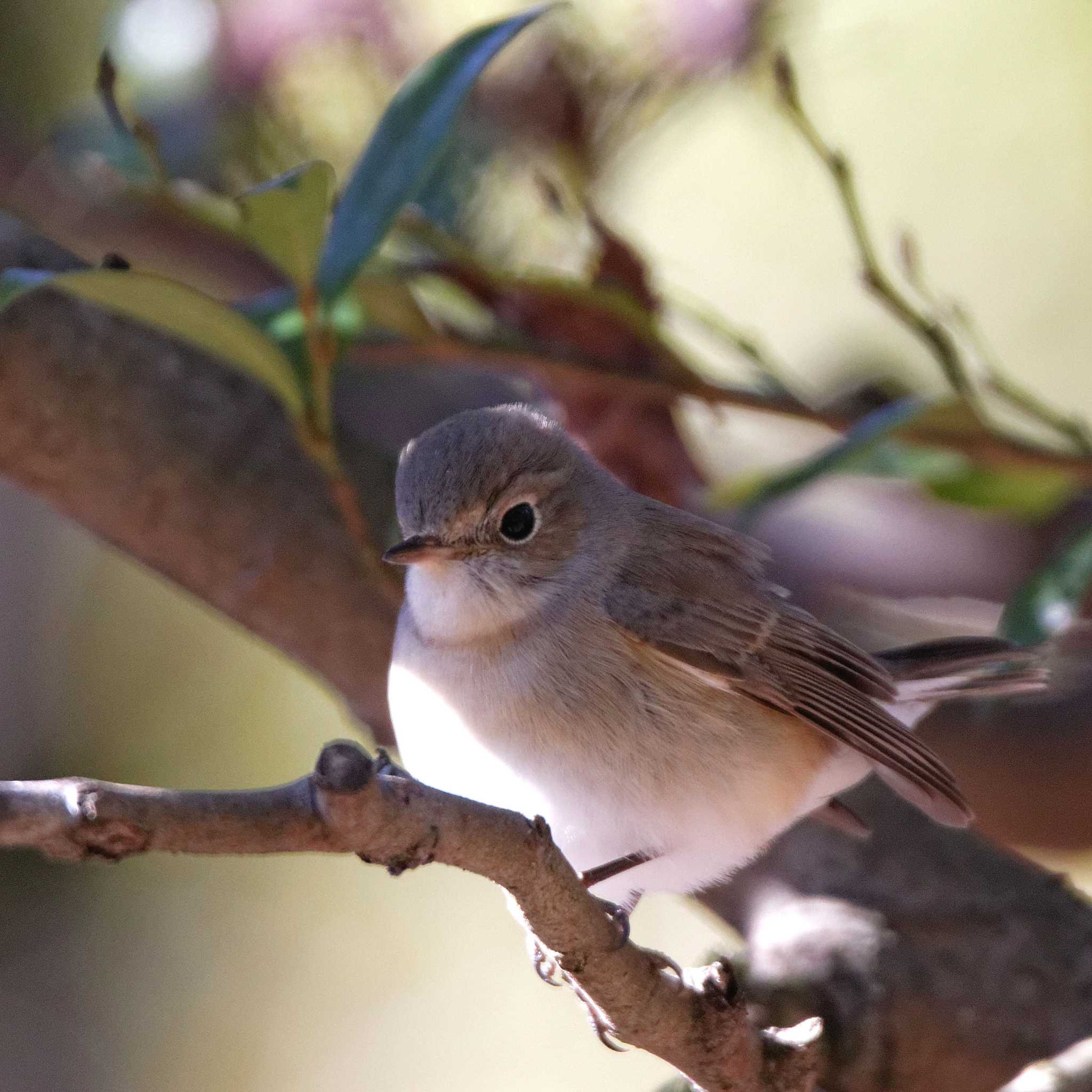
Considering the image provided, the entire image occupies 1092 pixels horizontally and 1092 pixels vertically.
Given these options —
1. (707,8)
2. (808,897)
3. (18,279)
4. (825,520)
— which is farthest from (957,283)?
(18,279)

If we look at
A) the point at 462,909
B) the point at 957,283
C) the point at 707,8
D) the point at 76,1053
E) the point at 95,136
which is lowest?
the point at 76,1053

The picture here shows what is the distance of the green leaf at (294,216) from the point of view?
1.73 metres

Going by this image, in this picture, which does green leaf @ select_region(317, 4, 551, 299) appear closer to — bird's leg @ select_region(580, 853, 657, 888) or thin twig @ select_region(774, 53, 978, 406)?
thin twig @ select_region(774, 53, 978, 406)

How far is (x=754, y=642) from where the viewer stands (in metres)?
1.90

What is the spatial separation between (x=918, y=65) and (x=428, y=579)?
270cm

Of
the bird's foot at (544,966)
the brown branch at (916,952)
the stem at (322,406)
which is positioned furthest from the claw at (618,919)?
the stem at (322,406)

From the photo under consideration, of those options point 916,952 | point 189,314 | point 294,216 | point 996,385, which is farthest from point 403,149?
point 916,952

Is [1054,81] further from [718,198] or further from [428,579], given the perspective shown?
[428,579]

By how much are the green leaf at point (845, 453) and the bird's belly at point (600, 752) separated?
0.39 meters

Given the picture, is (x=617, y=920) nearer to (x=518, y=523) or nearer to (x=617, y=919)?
(x=617, y=919)

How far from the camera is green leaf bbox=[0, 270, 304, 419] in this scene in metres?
1.72

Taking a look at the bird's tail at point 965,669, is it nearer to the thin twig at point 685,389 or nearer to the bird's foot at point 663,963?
the thin twig at point 685,389

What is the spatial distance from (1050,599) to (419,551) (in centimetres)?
102

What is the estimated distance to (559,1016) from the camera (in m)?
3.83
